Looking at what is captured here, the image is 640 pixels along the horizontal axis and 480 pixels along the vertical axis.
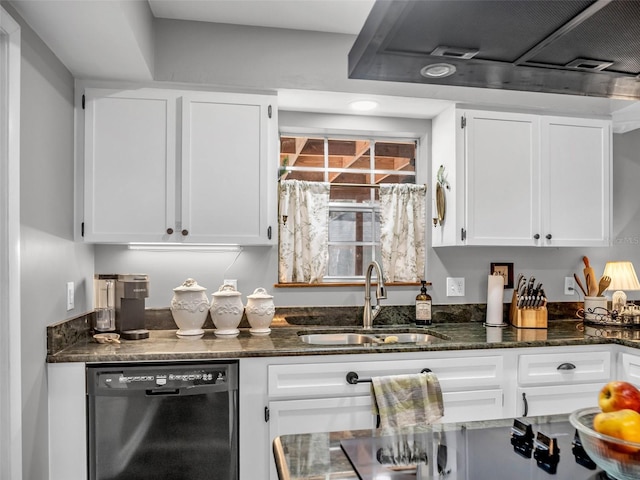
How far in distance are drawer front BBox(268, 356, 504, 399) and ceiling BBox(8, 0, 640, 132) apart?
1.43 metres

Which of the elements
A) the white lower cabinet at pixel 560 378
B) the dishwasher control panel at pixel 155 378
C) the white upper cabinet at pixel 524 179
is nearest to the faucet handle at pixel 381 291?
the white upper cabinet at pixel 524 179

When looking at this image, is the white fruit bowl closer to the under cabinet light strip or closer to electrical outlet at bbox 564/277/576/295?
the under cabinet light strip

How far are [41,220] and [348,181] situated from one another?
5.72 ft

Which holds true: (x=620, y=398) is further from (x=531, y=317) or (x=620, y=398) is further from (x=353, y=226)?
(x=353, y=226)

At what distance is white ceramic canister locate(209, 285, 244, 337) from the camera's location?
249 cm

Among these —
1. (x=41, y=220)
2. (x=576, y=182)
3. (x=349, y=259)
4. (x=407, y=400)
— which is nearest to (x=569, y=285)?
(x=576, y=182)

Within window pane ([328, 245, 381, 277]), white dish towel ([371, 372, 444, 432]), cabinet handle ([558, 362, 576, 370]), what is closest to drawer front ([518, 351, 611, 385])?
cabinet handle ([558, 362, 576, 370])

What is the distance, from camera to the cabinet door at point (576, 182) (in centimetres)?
285

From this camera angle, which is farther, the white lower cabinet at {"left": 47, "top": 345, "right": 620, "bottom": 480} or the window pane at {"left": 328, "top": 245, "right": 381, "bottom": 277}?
the window pane at {"left": 328, "top": 245, "right": 381, "bottom": 277}

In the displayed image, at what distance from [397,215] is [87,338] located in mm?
1874

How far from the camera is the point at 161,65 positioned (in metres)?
2.49

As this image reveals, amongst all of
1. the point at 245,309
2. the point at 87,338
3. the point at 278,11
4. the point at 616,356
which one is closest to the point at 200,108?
the point at 278,11

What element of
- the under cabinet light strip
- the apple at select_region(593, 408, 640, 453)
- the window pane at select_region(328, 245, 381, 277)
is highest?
the under cabinet light strip

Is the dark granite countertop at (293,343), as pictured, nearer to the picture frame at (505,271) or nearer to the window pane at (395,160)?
the picture frame at (505,271)
